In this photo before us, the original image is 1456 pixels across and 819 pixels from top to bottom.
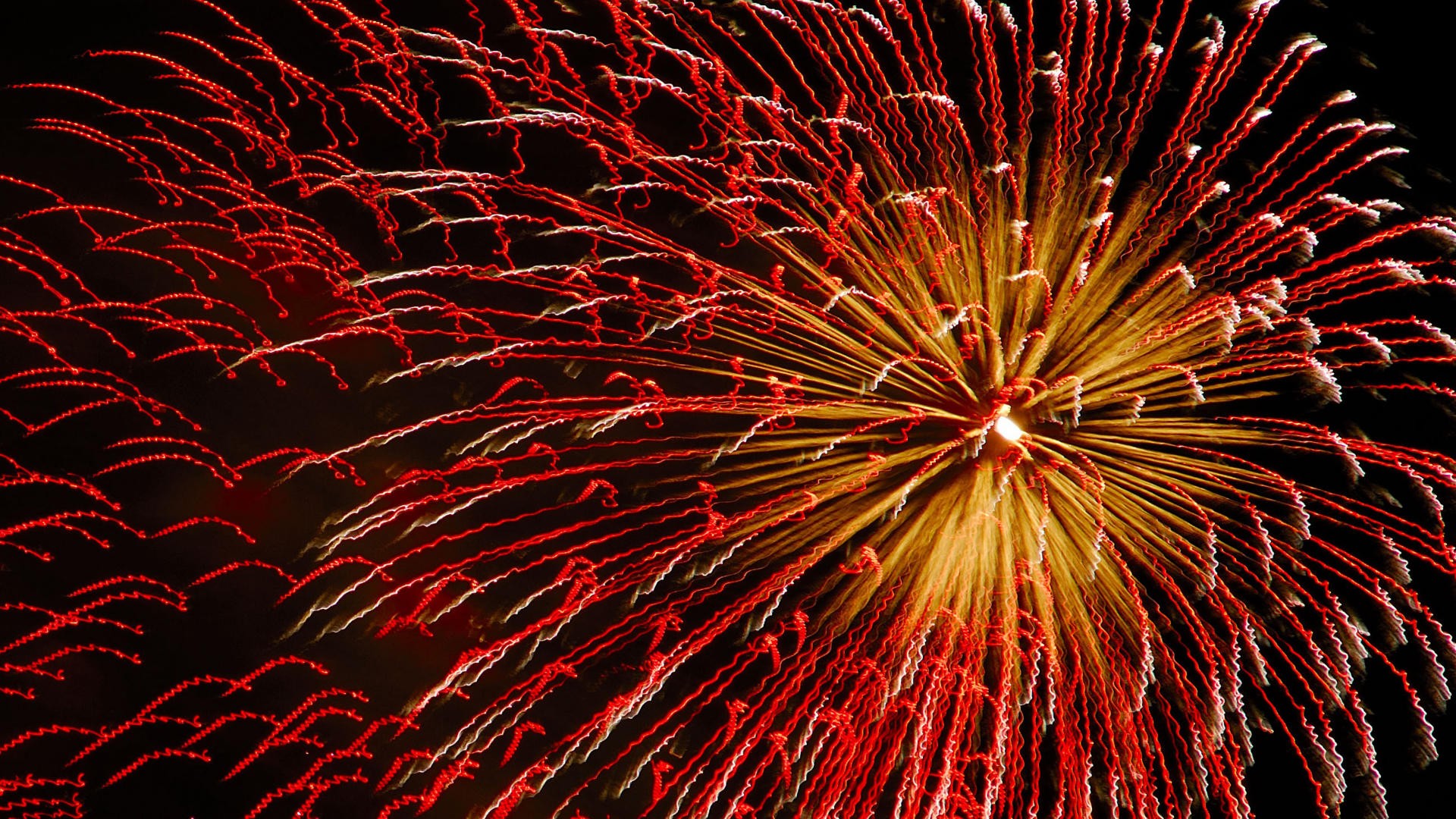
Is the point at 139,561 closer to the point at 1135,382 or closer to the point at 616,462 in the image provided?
the point at 616,462

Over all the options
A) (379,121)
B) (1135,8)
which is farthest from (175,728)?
(1135,8)

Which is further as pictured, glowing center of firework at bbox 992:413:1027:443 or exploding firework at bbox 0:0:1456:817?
glowing center of firework at bbox 992:413:1027:443

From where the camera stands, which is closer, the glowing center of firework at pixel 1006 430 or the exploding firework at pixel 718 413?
the exploding firework at pixel 718 413

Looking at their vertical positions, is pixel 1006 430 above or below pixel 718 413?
above
